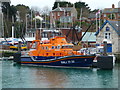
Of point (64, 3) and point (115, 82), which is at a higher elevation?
point (64, 3)

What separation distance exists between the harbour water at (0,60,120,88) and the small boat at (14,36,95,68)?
168cm

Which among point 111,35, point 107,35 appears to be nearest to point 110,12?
point 107,35

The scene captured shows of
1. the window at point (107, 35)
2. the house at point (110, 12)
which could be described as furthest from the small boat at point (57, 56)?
the house at point (110, 12)

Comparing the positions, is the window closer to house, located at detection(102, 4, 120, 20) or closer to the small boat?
the small boat

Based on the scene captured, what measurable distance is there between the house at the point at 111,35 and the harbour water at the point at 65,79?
10109mm

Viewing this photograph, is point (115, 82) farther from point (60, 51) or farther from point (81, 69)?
point (60, 51)

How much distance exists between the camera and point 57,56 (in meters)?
44.3

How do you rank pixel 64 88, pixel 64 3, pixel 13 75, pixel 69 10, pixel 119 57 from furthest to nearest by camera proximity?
pixel 64 3
pixel 69 10
pixel 119 57
pixel 13 75
pixel 64 88

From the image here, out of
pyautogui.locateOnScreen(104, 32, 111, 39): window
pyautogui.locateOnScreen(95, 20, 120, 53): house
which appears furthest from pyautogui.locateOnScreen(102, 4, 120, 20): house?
pyautogui.locateOnScreen(104, 32, 111, 39): window

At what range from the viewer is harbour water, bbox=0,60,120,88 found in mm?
30156

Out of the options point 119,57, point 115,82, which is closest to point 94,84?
point 115,82

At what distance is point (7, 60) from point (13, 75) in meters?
18.0

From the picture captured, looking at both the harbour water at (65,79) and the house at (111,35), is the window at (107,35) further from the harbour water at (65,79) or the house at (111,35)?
the harbour water at (65,79)

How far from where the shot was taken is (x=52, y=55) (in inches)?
1757
